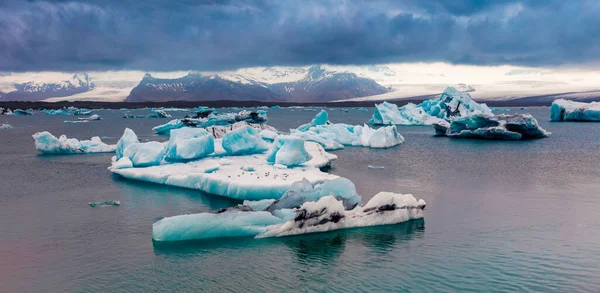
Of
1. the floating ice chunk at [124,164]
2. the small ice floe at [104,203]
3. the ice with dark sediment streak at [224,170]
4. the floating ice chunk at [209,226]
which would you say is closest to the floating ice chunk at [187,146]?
the ice with dark sediment streak at [224,170]

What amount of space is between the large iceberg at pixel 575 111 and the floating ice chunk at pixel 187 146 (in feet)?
156

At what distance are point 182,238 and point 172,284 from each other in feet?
7.23

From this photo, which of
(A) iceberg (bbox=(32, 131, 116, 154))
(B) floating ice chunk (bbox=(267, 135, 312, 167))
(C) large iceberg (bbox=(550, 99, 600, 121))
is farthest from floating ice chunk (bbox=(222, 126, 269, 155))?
(C) large iceberg (bbox=(550, 99, 600, 121))

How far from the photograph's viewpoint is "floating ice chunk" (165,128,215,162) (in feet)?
62.7

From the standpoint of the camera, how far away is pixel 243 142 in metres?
20.9

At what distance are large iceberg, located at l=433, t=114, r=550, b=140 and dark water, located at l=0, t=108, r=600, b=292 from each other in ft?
52.1

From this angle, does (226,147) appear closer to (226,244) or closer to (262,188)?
(262,188)

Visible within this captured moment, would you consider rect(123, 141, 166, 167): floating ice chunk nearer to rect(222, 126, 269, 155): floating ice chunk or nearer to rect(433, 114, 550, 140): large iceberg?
rect(222, 126, 269, 155): floating ice chunk

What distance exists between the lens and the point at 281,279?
856 cm

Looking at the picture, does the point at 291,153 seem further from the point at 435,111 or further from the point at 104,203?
the point at 435,111

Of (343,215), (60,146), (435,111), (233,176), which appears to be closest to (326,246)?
(343,215)

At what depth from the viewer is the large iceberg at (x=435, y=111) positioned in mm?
46219

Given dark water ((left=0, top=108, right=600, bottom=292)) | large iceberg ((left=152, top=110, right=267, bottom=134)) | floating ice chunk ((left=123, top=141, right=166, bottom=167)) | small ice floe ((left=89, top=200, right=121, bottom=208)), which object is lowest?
dark water ((left=0, top=108, right=600, bottom=292))

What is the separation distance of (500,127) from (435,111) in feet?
58.5
